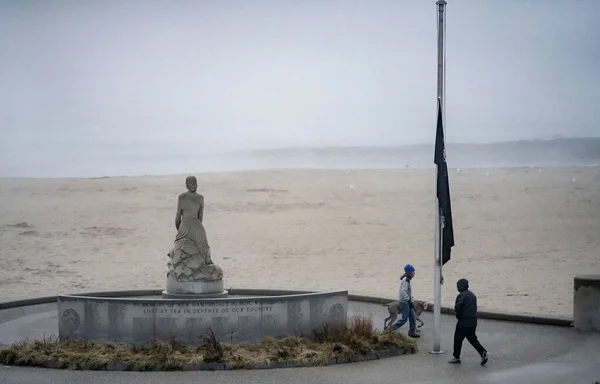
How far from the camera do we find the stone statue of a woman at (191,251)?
19797 mm

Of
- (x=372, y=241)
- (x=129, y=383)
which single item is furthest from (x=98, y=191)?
(x=129, y=383)

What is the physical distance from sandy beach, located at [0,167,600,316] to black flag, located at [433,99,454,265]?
8.34m

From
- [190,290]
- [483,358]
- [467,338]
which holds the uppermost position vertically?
[190,290]

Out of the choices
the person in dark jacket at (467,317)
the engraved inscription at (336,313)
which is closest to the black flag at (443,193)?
the person in dark jacket at (467,317)

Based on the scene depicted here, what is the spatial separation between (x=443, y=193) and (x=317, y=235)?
28.2 meters

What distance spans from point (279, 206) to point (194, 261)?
37.7m

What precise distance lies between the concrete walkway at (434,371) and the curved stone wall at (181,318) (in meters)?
1.63

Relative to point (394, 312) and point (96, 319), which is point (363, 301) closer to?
point (394, 312)

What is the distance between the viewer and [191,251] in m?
19.9

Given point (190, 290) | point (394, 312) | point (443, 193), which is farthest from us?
point (190, 290)

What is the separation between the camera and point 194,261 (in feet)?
65.1

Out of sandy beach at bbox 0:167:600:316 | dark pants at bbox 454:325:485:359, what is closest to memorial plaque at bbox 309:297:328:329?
dark pants at bbox 454:325:485:359

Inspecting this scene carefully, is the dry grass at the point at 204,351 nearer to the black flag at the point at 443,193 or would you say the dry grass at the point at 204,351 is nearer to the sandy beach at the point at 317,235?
the black flag at the point at 443,193

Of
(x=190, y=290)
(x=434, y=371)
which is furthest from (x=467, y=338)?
(x=190, y=290)
